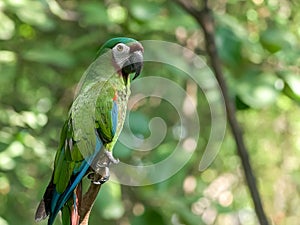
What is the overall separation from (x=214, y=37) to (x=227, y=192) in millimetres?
1390

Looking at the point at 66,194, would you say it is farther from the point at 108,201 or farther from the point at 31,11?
the point at 31,11

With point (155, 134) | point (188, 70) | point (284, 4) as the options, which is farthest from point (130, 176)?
point (284, 4)

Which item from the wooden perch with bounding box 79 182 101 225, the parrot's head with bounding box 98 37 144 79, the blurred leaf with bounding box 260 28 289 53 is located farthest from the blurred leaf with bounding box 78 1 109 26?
the wooden perch with bounding box 79 182 101 225

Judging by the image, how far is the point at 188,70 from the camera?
1843 millimetres

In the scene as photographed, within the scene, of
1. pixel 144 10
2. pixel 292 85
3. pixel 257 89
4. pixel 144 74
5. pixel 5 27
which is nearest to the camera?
pixel 292 85

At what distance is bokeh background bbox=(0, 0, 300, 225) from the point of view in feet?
5.26

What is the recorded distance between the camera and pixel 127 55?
2.75ft

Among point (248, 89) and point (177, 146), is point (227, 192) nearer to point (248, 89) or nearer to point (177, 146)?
point (177, 146)

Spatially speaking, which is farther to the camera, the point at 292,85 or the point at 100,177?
the point at 292,85

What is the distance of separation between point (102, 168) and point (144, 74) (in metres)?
1.29

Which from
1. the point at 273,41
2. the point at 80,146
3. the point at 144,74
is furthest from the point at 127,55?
the point at 144,74

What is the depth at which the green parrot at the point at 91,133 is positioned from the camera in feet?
2.61

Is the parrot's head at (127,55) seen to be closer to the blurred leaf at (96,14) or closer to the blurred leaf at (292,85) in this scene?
the blurred leaf at (292,85)

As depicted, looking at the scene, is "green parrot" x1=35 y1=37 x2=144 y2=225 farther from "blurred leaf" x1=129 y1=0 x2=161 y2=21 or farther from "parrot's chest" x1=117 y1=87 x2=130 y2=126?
"blurred leaf" x1=129 y1=0 x2=161 y2=21
